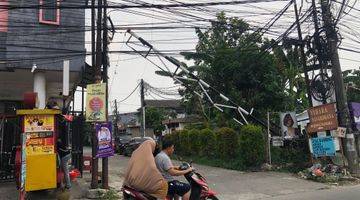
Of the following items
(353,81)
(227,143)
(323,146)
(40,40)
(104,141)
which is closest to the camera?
(104,141)

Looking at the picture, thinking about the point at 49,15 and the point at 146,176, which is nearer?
the point at 146,176

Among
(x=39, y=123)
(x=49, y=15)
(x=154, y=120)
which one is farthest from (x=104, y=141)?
(x=154, y=120)

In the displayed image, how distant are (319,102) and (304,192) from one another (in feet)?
21.7

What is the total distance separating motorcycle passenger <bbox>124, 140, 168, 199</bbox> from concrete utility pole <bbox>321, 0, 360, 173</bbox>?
12296mm

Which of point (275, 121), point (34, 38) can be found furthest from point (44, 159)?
point (275, 121)

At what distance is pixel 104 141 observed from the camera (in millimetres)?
12312

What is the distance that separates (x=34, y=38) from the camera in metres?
15.8

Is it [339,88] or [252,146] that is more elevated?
[339,88]

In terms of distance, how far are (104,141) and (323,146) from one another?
9198mm

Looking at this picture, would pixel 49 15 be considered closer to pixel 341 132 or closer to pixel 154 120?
pixel 341 132

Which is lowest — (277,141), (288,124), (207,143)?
(277,141)

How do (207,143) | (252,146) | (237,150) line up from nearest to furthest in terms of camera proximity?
(252,146)
(237,150)
(207,143)

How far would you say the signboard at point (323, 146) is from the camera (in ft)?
56.1

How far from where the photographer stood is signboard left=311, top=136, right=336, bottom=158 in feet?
56.1
